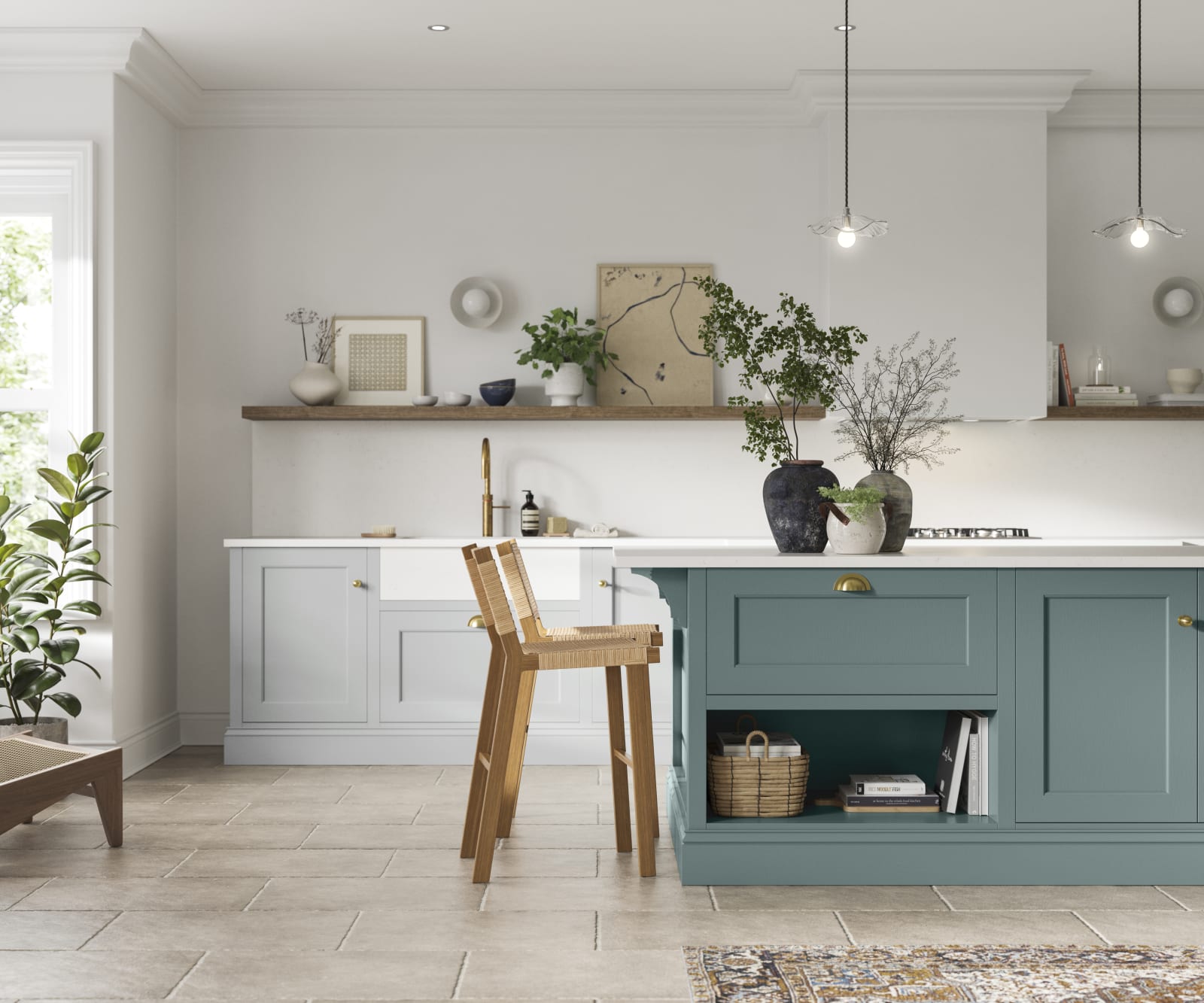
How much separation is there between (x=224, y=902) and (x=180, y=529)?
2.54 m

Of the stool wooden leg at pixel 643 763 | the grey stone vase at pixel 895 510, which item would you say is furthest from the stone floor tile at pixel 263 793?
the grey stone vase at pixel 895 510

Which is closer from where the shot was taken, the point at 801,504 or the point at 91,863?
the point at 801,504

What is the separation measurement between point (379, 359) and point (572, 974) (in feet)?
10.8

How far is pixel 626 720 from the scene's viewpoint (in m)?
4.89

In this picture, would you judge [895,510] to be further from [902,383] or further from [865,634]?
[902,383]

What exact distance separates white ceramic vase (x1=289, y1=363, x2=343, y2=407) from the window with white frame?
0.90 metres

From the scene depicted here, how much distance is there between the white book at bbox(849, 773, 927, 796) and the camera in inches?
129

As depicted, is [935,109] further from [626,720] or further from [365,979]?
[365,979]

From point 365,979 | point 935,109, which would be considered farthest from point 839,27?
point 365,979

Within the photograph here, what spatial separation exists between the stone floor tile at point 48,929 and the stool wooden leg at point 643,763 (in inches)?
56.0

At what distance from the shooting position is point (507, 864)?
3.44 m

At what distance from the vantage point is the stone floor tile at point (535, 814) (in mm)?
3916

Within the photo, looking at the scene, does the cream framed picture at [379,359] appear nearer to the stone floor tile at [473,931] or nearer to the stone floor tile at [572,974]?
the stone floor tile at [473,931]

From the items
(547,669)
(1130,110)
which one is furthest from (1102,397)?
(547,669)
